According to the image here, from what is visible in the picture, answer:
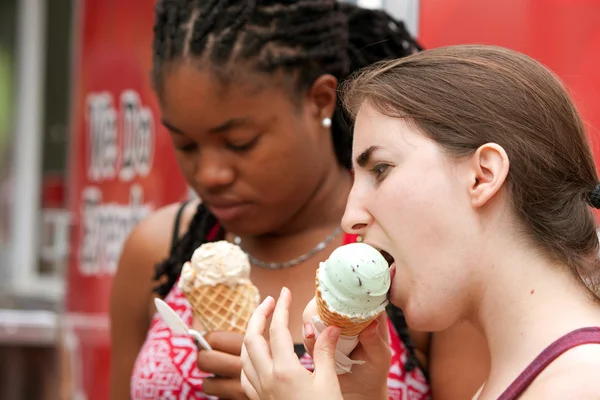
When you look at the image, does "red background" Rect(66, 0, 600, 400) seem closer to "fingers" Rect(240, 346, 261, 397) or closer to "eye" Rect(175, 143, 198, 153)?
"eye" Rect(175, 143, 198, 153)

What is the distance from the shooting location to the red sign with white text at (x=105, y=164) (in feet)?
12.2

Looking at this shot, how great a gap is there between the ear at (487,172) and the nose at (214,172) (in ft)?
2.58

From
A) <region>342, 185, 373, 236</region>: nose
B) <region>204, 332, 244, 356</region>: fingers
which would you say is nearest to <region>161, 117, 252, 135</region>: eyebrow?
<region>204, 332, 244, 356</region>: fingers

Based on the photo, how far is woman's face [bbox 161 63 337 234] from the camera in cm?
219

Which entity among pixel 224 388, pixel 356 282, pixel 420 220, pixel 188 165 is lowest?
pixel 224 388

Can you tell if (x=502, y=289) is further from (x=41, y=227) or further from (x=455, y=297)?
(x=41, y=227)

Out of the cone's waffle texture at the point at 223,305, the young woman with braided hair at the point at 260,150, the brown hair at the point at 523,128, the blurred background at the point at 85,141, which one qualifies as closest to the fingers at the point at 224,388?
the young woman with braided hair at the point at 260,150

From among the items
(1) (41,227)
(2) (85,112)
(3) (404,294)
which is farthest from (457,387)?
(1) (41,227)

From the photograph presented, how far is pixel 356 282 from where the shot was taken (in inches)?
63.4

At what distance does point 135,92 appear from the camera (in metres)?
3.88

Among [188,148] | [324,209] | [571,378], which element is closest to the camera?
[571,378]

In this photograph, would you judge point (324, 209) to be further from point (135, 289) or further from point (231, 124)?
point (135, 289)

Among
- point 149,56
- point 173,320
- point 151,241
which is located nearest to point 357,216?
point 173,320

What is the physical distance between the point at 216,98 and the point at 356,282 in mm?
740
